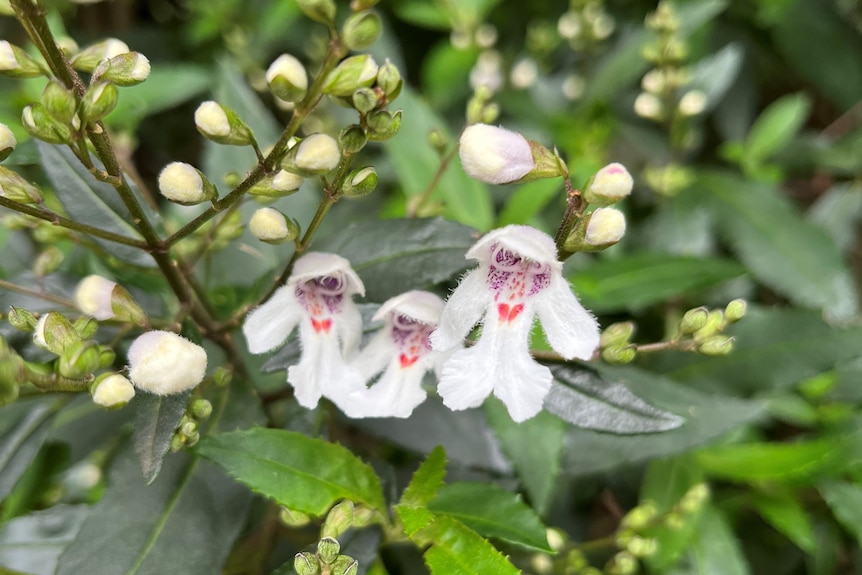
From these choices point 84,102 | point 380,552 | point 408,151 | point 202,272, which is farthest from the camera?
point 408,151

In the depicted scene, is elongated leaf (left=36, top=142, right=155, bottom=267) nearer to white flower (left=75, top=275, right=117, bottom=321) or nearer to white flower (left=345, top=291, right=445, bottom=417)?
white flower (left=75, top=275, right=117, bottom=321)

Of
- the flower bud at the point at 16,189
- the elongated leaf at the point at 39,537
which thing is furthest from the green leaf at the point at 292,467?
the elongated leaf at the point at 39,537

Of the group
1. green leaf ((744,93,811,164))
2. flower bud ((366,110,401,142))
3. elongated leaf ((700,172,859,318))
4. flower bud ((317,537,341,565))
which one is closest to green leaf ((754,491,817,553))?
elongated leaf ((700,172,859,318))

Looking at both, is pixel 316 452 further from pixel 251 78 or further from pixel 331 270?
pixel 251 78

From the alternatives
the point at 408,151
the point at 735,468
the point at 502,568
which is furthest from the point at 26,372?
the point at 735,468

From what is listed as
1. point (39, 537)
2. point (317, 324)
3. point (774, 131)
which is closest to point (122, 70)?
point (317, 324)

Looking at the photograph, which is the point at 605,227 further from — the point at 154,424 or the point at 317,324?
the point at 154,424

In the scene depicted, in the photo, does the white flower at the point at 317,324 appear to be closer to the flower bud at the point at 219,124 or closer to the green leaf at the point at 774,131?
the flower bud at the point at 219,124
